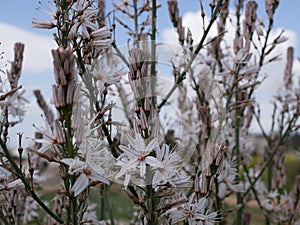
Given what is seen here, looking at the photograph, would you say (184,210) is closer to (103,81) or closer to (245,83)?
(103,81)

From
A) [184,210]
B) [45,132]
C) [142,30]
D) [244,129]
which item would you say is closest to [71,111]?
[45,132]

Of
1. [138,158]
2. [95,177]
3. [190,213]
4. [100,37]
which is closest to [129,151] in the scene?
[138,158]

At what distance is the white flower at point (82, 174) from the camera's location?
1.34 meters

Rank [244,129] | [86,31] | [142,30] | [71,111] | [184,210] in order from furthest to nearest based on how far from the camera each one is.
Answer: [244,129]
[142,30]
[86,31]
[184,210]
[71,111]

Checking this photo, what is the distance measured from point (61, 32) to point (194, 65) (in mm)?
1483

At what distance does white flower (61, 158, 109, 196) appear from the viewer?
134cm

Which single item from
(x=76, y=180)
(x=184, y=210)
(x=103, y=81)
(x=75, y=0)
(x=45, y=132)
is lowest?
(x=184, y=210)

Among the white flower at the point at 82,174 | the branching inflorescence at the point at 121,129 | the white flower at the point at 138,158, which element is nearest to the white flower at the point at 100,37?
the branching inflorescence at the point at 121,129

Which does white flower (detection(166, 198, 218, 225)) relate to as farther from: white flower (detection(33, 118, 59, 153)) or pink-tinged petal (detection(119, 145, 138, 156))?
white flower (detection(33, 118, 59, 153))

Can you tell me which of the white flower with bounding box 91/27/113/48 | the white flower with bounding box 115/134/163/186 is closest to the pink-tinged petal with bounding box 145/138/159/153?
the white flower with bounding box 115/134/163/186

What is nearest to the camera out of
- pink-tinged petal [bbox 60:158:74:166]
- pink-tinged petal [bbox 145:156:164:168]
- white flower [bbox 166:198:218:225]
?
pink-tinged petal [bbox 60:158:74:166]

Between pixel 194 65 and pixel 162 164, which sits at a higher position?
pixel 194 65

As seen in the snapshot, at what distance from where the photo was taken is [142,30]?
10.0 ft

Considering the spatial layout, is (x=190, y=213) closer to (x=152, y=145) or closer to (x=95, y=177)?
(x=152, y=145)
